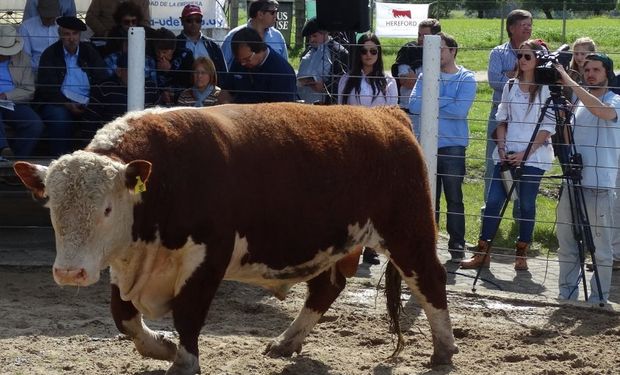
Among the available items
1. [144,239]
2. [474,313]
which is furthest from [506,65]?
[144,239]

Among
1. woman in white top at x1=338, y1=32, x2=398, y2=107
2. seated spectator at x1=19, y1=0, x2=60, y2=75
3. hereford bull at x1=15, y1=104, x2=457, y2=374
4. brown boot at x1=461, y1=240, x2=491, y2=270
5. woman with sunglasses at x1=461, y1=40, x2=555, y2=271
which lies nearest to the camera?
hereford bull at x1=15, y1=104, x2=457, y2=374

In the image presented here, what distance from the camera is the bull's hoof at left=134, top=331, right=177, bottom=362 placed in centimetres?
651

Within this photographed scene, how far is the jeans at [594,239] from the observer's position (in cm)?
856

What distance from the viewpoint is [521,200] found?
31.7 feet

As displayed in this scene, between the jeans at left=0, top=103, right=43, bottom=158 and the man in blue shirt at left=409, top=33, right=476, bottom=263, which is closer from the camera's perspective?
the man in blue shirt at left=409, top=33, right=476, bottom=263

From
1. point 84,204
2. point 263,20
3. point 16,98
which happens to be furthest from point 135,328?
point 263,20

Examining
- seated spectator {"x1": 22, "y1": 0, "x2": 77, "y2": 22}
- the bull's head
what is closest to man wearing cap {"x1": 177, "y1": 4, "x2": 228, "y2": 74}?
seated spectator {"x1": 22, "y1": 0, "x2": 77, "y2": 22}

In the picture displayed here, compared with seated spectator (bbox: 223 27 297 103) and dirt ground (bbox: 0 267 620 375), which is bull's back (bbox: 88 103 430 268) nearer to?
dirt ground (bbox: 0 267 620 375)

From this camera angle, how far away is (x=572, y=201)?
8508 millimetres

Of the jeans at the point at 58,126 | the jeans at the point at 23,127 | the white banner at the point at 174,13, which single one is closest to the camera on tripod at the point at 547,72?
the jeans at the point at 58,126

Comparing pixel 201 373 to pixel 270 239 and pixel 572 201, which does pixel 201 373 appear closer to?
pixel 270 239

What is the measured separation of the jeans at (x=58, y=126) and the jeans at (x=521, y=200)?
3.81 m

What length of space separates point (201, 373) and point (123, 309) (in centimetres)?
60

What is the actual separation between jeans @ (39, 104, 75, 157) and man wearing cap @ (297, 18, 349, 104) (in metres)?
2.16
